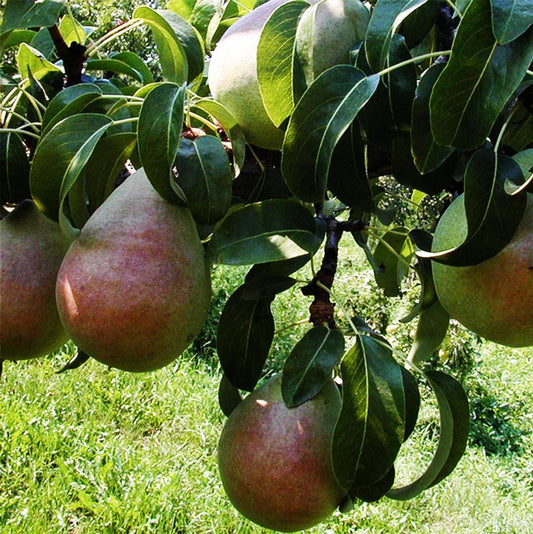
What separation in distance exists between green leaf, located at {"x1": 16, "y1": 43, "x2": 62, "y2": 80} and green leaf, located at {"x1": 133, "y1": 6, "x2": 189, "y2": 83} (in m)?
0.16

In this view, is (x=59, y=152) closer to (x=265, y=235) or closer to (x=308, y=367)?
(x=265, y=235)

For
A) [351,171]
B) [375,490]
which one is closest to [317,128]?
[351,171]

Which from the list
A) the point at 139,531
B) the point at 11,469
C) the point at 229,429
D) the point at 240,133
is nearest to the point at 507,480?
the point at 139,531

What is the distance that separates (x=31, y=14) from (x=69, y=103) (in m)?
0.14

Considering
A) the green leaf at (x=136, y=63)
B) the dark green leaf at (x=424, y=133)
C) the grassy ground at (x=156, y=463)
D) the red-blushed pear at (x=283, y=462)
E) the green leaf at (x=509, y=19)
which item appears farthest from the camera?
the grassy ground at (x=156, y=463)

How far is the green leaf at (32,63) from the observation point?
0.82 m

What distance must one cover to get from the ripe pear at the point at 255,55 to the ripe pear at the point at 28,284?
0.86 feet

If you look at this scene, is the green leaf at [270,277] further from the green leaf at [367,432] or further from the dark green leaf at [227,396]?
the dark green leaf at [227,396]

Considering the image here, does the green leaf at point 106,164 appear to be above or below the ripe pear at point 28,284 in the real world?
above

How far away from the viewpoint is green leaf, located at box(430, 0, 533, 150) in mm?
559

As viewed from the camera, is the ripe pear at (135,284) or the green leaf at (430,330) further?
the green leaf at (430,330)

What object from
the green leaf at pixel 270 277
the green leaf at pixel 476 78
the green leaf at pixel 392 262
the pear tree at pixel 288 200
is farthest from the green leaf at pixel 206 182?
the green leaf at pixel 392 262

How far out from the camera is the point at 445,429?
812 millimetres

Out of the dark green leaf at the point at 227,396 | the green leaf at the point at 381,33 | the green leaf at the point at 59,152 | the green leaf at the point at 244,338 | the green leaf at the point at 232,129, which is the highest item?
the green leaf at the point at 381,33
